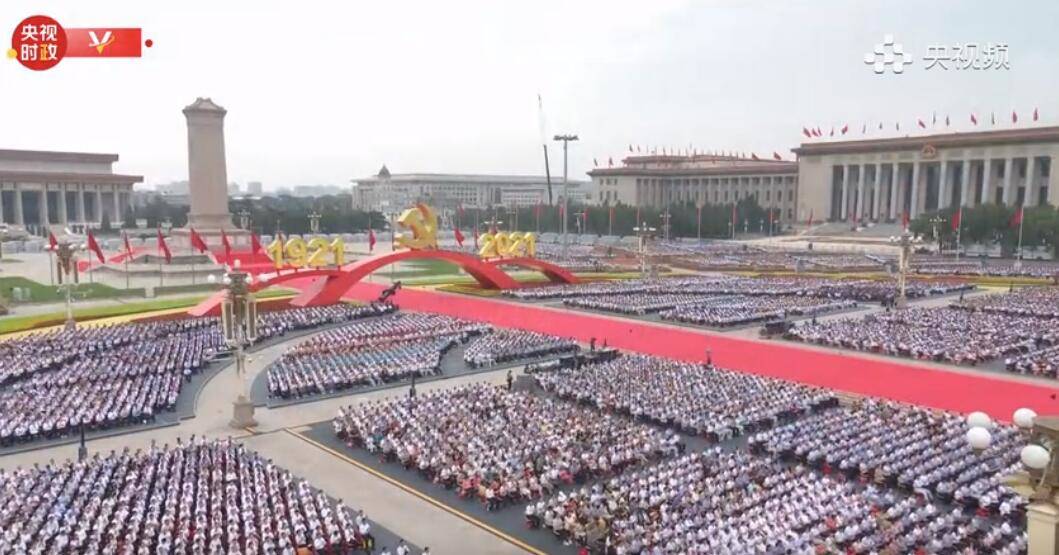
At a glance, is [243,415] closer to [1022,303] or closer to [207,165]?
[1022,303]

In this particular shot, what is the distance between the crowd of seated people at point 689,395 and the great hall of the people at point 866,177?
70.0 meters

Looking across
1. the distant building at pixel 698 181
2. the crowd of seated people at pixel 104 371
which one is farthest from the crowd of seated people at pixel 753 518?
the distant building at pixel 698 181

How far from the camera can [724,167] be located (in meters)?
118

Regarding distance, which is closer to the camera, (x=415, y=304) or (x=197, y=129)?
(x=415, y=304)

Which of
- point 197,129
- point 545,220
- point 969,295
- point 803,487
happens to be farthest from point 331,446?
point 545,220

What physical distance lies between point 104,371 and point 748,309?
85.4 ft

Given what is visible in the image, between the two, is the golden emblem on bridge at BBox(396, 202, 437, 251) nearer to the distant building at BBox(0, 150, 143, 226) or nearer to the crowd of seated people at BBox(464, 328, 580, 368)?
the crowd of seated people at BBox(464, 328, 580, 368)

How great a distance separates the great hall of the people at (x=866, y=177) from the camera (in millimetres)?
84562

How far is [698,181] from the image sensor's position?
120312 millimetres

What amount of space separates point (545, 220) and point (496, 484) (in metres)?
91.1

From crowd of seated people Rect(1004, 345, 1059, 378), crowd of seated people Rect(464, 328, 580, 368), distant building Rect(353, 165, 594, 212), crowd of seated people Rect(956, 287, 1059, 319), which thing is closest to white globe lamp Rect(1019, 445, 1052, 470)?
crowd of seated people Rect(1004, 345, 1059, 378)

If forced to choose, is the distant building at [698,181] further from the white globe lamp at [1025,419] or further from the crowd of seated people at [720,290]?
the white globe lamp at [1025,419]

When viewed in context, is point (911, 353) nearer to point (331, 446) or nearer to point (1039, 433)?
point (331, 446)

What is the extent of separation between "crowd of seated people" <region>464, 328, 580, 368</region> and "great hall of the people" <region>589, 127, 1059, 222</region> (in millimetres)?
67397
